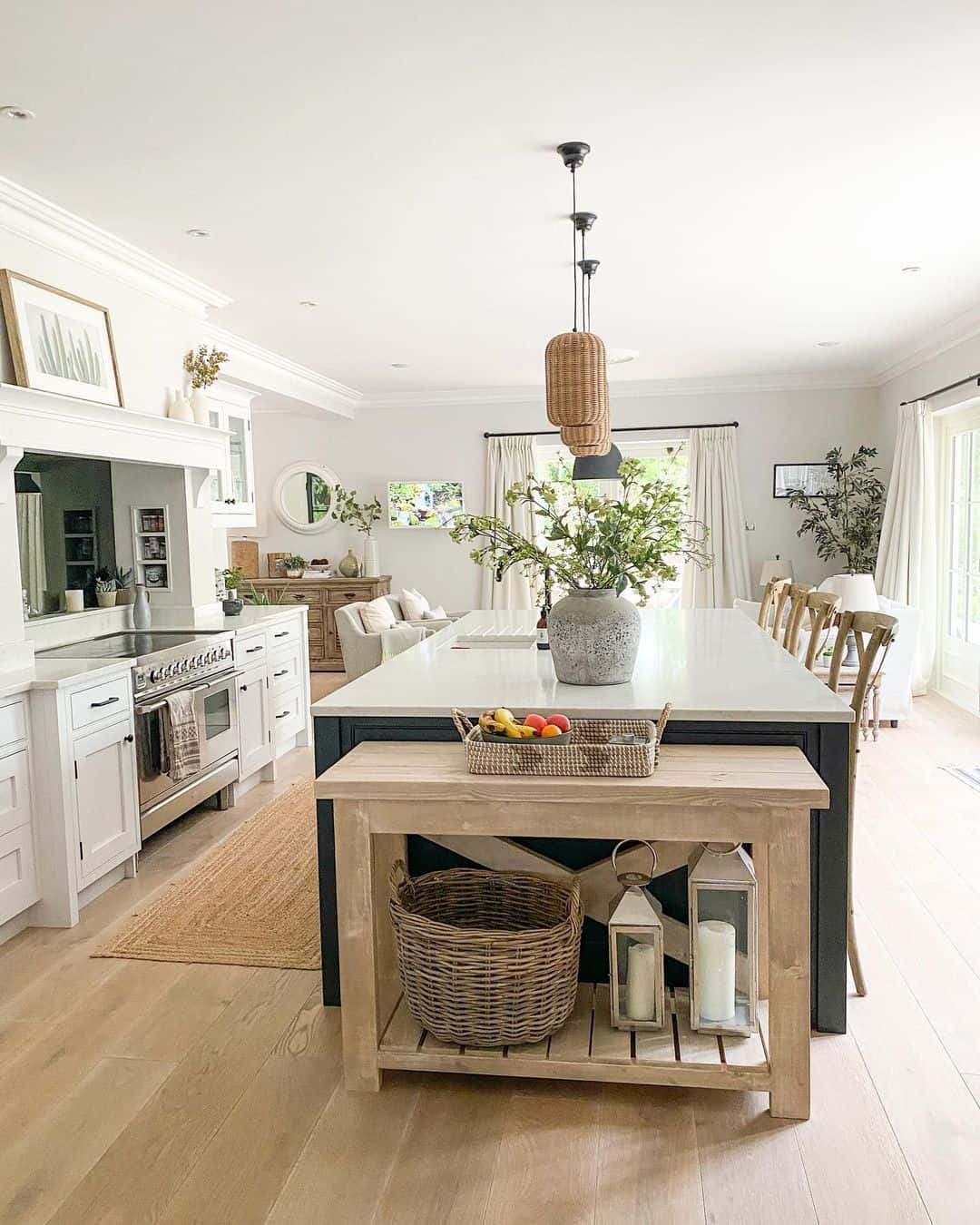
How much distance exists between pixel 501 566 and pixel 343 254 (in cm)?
241

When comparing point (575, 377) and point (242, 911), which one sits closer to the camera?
point (242, 911)

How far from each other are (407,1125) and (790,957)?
0.92 m

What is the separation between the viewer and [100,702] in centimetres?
356

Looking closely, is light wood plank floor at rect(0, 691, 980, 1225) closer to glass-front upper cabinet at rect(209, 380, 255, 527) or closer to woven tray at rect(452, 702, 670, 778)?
woven tray at rect(452, 702, 670, 778)

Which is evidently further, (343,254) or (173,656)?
(343,254)

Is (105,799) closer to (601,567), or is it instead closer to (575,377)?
(601,567)

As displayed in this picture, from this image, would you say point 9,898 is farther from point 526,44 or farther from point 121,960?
point 526,44

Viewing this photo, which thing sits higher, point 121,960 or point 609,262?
point 609,262

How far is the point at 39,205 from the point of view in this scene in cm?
379

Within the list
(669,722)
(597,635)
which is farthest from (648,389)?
(669,722)

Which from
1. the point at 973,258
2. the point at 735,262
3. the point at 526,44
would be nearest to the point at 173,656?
the point at 526,44

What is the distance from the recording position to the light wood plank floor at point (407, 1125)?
6.32 ft

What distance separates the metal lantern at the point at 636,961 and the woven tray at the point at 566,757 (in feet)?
0.96

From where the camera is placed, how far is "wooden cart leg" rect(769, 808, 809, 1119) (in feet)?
7.02
